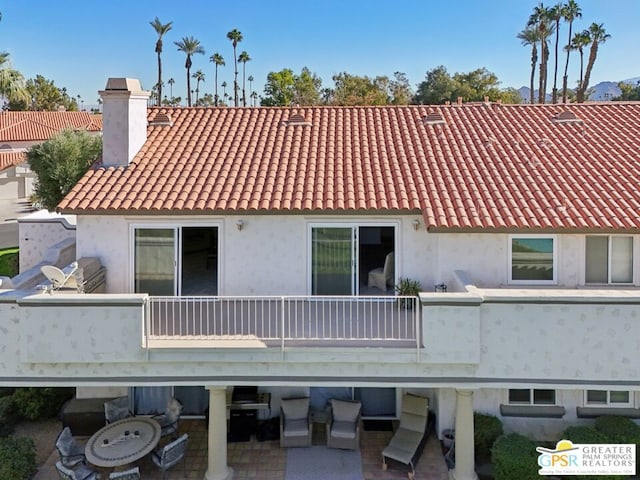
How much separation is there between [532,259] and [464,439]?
5.14m

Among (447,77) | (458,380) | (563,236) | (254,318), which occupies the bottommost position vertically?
(458,380)

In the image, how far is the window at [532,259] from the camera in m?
14.3

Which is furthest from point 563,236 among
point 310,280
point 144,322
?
point 144,322

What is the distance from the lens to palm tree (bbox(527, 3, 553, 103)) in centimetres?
7206

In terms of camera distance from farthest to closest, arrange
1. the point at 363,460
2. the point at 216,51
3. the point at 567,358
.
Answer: the point at 216,51
the point at 363,460
the point at 567,358

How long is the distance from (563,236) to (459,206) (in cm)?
296

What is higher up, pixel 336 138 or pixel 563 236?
pixel 336 138

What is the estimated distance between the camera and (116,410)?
15570 millimetres

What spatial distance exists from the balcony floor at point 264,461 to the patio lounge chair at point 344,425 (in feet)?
1.78

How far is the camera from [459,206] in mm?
14102

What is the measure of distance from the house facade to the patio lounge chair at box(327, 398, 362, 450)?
80 centimetres

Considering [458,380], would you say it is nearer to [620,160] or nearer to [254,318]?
[254,318]

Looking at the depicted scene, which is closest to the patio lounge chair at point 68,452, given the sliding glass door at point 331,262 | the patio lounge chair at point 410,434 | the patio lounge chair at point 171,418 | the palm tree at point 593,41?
the patio lounge chair at point 171,418

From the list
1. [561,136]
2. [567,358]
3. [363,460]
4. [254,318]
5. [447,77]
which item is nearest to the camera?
[567,358]
